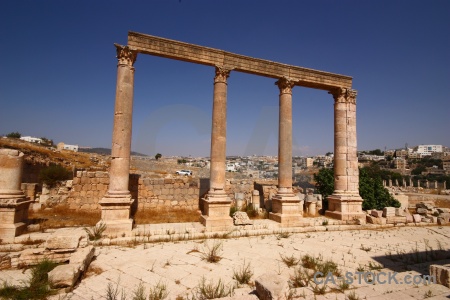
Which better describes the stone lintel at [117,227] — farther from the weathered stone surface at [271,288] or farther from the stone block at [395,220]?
the stone block at [395,220]

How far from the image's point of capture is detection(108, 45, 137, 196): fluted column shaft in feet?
29.2

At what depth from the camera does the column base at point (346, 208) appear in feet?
37.7

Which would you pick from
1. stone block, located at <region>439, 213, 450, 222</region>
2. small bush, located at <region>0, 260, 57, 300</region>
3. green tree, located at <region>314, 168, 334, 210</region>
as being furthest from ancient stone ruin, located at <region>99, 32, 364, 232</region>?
stone block, located at <region>439, 213, 450, 222</region>

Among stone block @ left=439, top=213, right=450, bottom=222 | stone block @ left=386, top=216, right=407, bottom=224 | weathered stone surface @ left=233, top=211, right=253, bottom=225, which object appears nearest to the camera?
weathered stone surface @ left=233, top=211, right=253, bottom=225

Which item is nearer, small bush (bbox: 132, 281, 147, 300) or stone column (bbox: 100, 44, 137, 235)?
small bush (bbox: 132, 281, 147, 300)

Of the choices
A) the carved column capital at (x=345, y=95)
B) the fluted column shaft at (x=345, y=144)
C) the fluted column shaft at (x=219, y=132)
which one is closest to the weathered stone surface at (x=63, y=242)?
the fluted column shaft at (x=219, y=132)

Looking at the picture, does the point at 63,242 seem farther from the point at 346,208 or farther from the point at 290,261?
the point at 346,208

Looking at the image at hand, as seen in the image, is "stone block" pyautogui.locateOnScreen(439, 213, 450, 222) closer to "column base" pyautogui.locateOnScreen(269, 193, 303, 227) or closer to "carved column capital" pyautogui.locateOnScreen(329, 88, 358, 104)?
"carved column capital" pyautogui.locateOnScreen(329, 88, 358, 104)

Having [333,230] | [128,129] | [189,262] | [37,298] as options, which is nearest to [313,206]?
[333,230]

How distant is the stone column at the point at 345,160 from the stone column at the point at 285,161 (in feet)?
6.92

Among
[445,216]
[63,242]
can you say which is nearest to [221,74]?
[63,242]

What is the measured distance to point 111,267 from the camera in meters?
5.68

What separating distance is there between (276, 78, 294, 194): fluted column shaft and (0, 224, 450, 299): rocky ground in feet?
7.26

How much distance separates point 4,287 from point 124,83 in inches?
268
